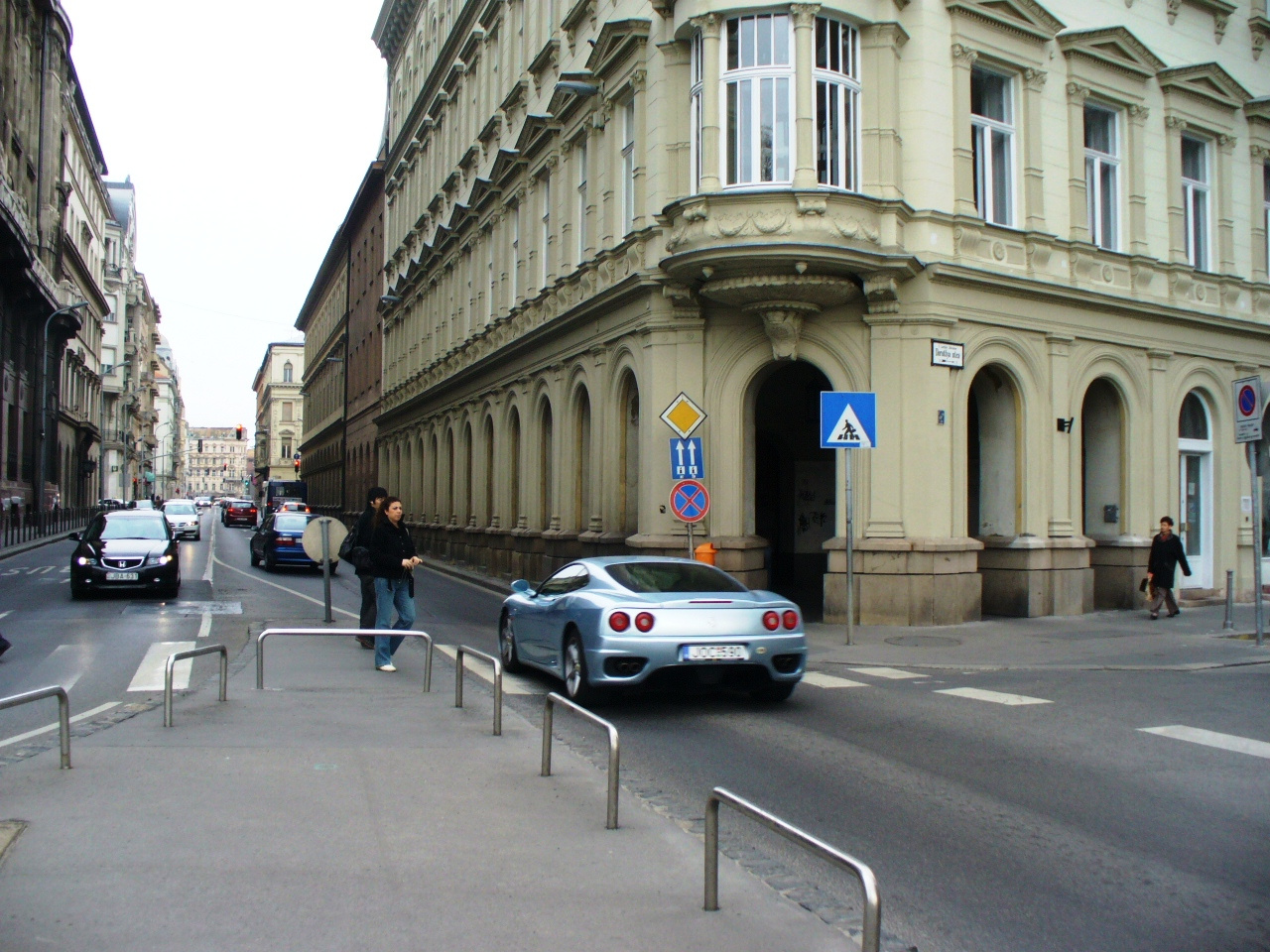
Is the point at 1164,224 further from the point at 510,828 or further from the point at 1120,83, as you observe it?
the point at 510,828

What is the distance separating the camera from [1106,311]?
19.8m

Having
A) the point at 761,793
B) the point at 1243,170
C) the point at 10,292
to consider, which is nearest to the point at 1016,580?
the point at 1243,170

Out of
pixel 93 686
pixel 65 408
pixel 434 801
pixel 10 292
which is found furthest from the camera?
pixel 65 408

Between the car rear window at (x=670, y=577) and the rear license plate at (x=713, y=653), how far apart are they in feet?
2.41

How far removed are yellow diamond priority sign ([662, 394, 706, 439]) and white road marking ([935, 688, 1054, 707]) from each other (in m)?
5.26

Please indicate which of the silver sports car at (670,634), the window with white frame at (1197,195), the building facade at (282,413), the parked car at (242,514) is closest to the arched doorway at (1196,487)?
the window with white frame at (1197,195)

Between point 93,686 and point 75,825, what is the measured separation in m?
5.60

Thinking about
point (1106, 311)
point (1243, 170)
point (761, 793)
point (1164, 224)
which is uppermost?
point (1243, 170)

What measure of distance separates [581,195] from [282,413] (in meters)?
106

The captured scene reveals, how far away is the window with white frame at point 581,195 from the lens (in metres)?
23.2

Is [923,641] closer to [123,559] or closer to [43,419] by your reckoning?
[123,559]

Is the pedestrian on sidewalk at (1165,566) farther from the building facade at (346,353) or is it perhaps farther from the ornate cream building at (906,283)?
the building facade at (346,353)

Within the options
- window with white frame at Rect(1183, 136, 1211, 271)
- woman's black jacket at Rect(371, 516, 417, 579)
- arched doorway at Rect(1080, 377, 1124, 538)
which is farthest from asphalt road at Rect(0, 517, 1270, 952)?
window with white frame at Rect(1183, 136, 1211, 271)

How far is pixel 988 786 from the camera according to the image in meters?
6.99
